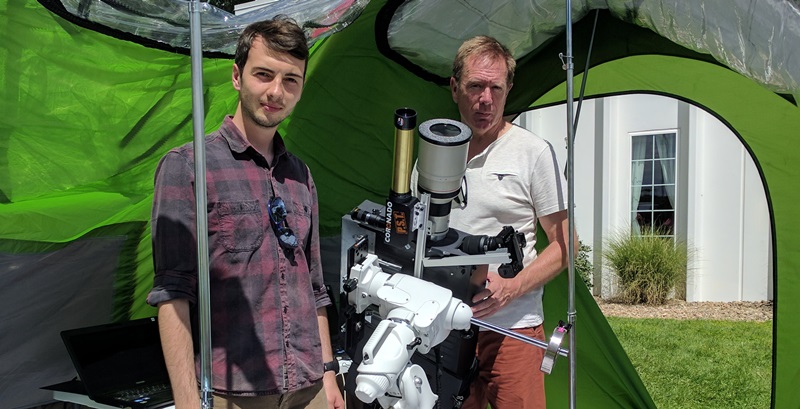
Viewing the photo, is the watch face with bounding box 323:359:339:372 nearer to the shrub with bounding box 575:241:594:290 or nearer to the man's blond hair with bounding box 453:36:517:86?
the man's blond hair with bounding box 453:36:517:86

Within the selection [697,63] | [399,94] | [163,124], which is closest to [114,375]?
[163,124]

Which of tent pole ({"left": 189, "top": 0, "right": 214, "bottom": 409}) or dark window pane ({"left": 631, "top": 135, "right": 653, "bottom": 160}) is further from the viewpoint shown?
dark window pane ({"left": 631, "top": 135, "right": 653, "bottom": 160})

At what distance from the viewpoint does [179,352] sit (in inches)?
60.4

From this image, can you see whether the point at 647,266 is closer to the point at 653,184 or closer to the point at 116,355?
the point at 653,184

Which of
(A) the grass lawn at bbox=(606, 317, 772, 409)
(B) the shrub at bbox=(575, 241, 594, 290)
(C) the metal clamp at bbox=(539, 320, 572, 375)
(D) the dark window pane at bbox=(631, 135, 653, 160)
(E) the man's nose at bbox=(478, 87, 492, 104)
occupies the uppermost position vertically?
(D) the dark window pane at bbox=(631, 135, 653, 160)

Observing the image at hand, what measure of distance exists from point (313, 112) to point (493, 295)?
126 cm

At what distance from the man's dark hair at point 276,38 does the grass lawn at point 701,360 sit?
4350 millimetres

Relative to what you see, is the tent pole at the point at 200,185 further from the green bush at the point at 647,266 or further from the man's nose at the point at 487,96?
the green bush at the point at 647,266

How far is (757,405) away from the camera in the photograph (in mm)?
5074

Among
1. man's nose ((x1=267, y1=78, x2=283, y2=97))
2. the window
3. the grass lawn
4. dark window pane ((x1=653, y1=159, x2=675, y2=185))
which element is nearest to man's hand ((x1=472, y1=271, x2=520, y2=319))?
man's nose ((x1=267, y1=78, x2=283, y2=97))

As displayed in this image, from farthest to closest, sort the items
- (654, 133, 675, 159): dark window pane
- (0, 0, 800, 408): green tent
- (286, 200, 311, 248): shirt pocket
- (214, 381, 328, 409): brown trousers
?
(654, 133, 675, 159): dark window pane < (0, 0, 800, 408): green tent < (286, 200, 311, 248): shirt pocket < (214, 381, 328, 409): brown trousers

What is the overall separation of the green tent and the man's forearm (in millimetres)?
839

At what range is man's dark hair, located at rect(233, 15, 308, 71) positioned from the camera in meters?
1.68

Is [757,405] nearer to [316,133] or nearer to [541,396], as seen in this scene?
[541,396]
